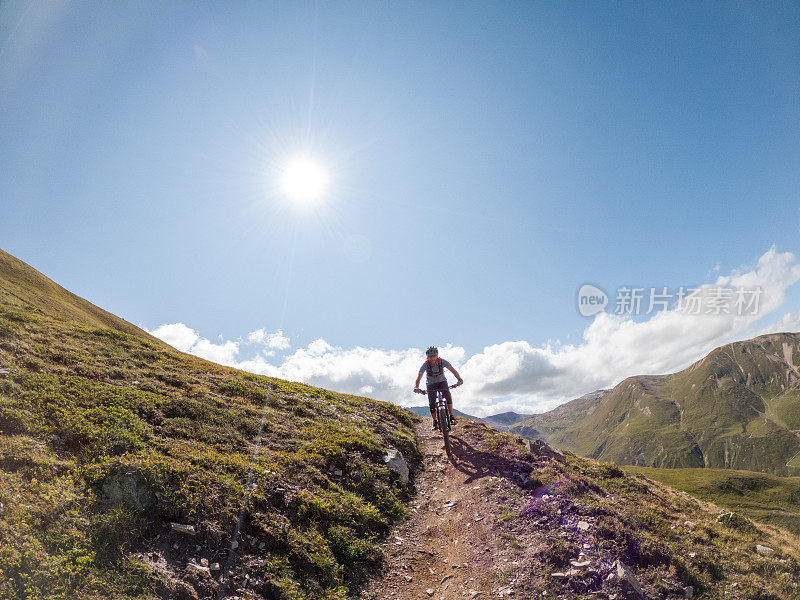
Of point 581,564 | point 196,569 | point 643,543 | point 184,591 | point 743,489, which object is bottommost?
point 743,489

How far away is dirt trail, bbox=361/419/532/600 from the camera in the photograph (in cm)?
907

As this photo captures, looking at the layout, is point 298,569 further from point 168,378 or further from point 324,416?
point 168,378

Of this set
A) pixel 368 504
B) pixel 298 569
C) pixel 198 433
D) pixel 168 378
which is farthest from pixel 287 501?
pixel 168 378

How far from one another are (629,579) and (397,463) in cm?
909

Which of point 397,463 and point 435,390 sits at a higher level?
point 435,390

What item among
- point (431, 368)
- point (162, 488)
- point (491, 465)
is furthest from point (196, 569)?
point (431, 368)

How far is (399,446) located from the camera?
17.8 metres

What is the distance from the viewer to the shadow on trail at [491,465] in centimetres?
1414

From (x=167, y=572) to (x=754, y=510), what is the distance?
16888 cm

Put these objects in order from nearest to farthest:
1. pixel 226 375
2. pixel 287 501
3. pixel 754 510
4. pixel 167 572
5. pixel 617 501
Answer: pixel 167 572
pixel 287 501
pixel 617 501
pixel 226 375
pixel 754 510

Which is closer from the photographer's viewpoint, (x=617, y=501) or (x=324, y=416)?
(x=617, y=501)

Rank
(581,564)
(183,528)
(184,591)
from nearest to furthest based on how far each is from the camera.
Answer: (184,591)
(183,528)
(581,564)

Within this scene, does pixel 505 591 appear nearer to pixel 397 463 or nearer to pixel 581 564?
pixel 581 564

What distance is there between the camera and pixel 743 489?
436 feet
